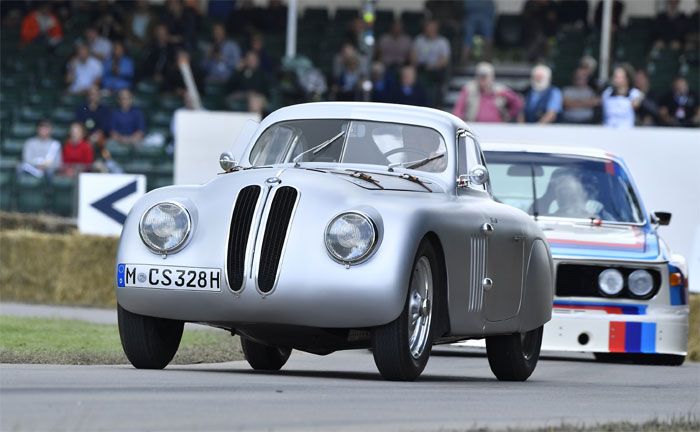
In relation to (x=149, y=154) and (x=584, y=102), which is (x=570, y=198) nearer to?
(x=584, y=102)

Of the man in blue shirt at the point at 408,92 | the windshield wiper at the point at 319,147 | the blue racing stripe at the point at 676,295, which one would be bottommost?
the blue racing stripe at the point at 676,295

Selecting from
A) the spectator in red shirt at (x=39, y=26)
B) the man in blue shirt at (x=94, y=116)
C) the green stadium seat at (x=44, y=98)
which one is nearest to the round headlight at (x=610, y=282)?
the man in blue shirt at (x=94, y=116)

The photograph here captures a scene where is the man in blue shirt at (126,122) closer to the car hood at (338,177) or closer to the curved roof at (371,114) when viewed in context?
the curved roof at (371,114)

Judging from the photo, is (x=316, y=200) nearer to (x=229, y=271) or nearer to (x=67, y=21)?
(x=229, y=271)

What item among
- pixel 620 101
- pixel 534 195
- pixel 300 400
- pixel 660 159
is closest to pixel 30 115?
pixel 620 101

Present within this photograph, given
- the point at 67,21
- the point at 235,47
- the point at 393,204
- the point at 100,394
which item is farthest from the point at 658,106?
the point at 100,394

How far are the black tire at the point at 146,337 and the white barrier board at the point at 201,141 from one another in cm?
1243

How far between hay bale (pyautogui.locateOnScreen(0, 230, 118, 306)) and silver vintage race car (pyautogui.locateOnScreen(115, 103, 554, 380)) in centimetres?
988

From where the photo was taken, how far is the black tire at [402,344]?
27.6ft

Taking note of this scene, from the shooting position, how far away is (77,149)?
76.9 ft

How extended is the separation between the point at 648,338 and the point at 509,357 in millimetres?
2881

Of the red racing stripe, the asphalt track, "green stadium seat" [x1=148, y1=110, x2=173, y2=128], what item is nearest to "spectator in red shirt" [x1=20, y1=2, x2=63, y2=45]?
"green stadium seat" [x1=148, y1=110, x2=173, y2=128]

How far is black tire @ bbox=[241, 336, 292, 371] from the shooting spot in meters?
10.2

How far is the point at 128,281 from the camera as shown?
28.5ft
